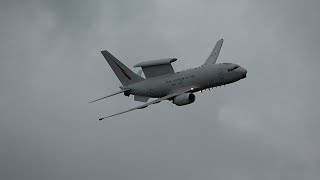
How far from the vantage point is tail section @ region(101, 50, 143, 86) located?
143000mm

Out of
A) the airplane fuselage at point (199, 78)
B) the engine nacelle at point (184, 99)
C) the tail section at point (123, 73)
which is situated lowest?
the engine nacelle at point (184, 99)

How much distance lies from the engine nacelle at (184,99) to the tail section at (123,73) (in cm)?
1335

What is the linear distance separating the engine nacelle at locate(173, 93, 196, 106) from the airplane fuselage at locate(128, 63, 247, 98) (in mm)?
1812

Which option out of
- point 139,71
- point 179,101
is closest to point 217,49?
point 139,71

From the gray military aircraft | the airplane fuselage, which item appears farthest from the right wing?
the airplane fuselage

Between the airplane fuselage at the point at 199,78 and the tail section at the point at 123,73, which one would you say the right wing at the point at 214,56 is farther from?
the airplane fuselage at the point at 199,78

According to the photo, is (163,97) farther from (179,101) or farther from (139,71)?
(139,71)

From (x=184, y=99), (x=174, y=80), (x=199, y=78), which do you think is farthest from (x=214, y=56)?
(x=184, y=99)

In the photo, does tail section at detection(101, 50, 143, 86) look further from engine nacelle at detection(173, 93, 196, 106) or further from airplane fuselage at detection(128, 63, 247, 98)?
engine nacelle at detection(173, 93, 196, 106)

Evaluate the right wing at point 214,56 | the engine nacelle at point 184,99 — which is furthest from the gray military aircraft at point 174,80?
the right wing at point 214,56

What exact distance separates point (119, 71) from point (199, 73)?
19556 millimetres

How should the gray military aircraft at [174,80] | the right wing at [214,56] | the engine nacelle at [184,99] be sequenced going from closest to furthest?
the engine nacelle at [184,99] < the gray military aircraft at [174,80] < the right wing at [214,56]

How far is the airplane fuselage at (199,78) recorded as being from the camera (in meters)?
130

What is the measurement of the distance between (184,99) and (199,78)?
4.56 m
